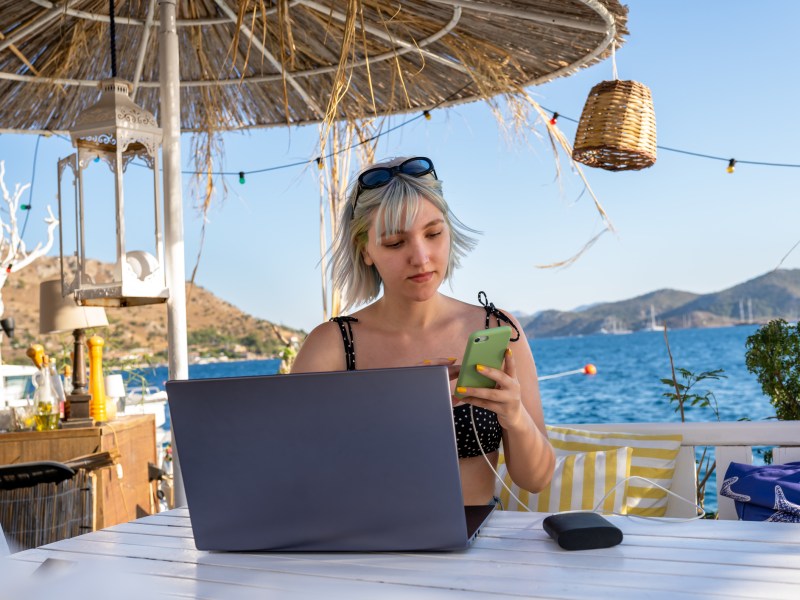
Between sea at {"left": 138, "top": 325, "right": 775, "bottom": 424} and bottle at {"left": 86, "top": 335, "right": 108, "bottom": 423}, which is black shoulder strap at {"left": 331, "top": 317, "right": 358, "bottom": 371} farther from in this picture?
sea at {"left": 138, "top": 325, "right": 775, "bottom": 424}

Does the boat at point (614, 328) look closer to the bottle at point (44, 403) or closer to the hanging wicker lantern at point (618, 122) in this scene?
the hanging wicker lantern at point (618, 122)

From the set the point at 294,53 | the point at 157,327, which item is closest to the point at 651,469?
the point at 294,53

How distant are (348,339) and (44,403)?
7.43 ft

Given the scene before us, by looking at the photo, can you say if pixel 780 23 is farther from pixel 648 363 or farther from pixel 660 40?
pixel 648 363

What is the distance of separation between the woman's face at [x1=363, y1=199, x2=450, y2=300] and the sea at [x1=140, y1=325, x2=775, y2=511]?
10374 millimetres

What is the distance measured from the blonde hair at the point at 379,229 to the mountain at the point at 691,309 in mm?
37784

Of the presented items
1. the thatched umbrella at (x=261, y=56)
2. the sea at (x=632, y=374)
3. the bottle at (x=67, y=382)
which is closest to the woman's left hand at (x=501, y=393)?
the thatched umbrella at (x=261, y=56)

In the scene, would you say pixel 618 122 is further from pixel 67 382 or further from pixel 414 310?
pixel 67 382

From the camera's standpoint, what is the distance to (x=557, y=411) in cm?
2447

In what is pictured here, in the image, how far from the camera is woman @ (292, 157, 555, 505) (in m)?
1.69

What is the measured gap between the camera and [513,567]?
1.01 metres

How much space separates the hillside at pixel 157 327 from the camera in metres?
25.8

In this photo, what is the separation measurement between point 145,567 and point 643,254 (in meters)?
37.5

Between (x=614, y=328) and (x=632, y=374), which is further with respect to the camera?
(x=614, y=328)
